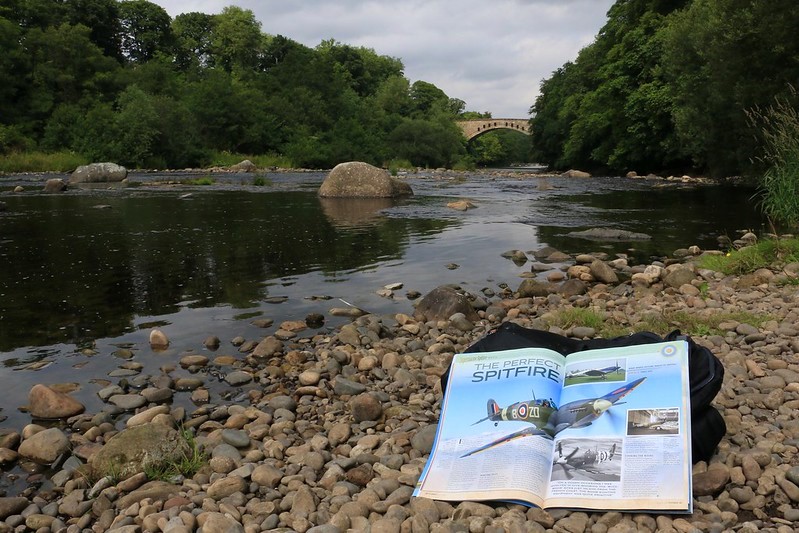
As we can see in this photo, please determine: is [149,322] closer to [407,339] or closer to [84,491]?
[407,339]

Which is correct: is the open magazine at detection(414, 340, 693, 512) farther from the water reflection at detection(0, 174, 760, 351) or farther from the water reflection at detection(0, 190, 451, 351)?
the water reflection at detection(0, 190, 451, 351)

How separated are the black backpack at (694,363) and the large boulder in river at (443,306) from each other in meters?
Result: 2.57

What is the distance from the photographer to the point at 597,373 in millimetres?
3469

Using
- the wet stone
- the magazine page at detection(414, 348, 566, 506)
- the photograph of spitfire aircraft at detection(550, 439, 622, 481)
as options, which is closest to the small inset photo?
the photograph of spitfire aircraft at detection(550, 439, 622, 481)

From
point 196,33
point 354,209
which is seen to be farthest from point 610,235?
point 196,33

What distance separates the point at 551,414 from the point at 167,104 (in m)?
52.5

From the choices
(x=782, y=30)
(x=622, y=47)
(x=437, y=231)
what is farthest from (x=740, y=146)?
(x=622, y=47)

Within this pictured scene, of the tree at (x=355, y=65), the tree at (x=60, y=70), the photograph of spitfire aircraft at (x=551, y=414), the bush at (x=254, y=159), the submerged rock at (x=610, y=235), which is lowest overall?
the submerged rock at (x=610, y=235)

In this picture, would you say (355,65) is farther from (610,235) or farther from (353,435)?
(353,435)

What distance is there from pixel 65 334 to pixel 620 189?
82.7ft

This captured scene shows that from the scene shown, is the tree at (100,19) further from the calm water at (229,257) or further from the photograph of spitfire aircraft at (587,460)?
the photograph of spitfire aircraft at (587,460)

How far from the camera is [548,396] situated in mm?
3389

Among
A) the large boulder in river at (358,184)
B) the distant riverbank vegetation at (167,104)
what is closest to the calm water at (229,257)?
the large boulder in river at (358,184)

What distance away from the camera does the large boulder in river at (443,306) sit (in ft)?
22.2
